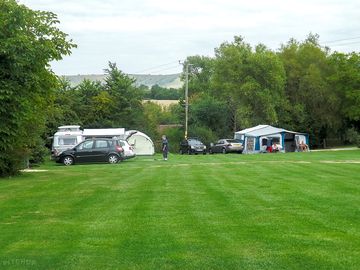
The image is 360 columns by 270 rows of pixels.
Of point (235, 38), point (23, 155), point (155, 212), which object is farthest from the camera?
point (235, 38)

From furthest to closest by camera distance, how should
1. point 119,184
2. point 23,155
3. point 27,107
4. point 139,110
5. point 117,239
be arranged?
point 139,110
point 23,155
point 27,107
point 119,184
point 117,239

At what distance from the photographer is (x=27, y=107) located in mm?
18156

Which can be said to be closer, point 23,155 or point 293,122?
point 23,155

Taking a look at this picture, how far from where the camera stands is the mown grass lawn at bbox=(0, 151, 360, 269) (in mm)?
7160

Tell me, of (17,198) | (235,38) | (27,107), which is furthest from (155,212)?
(235,38)

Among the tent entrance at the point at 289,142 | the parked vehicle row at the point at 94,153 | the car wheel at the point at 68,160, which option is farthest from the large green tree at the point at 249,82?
the car wheel at the point at 68,160

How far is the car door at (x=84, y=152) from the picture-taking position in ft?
115

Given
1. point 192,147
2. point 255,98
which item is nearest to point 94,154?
point 192,147

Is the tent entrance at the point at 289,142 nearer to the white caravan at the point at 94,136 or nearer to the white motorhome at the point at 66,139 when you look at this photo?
the white caravan at the point at 94,136

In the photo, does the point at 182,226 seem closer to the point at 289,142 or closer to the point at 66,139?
the point at 66,139

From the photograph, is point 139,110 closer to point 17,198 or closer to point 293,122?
point 293,122

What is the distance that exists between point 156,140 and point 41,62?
1707 inches

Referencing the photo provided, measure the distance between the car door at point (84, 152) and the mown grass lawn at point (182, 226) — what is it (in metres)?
18.7

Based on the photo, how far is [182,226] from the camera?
9508mm
